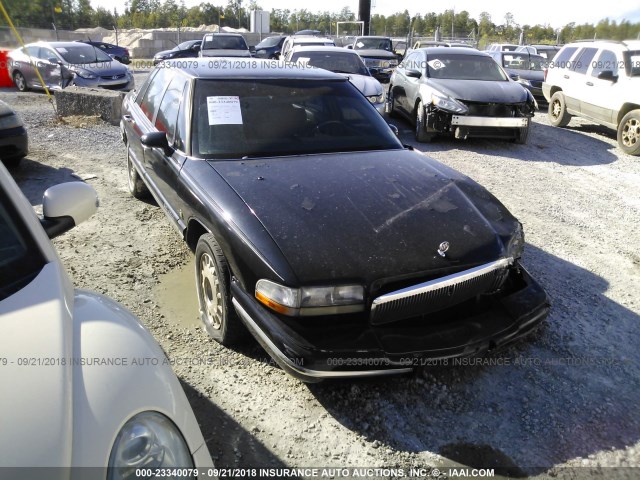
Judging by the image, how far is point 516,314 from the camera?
2.75 m

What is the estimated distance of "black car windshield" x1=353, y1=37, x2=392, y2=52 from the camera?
20000 millimetres

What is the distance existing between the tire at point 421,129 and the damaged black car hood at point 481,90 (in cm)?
46

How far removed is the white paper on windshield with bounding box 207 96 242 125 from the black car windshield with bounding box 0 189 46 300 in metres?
2.01

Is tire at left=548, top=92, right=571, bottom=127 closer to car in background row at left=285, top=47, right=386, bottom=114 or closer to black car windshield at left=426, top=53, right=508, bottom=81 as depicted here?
black car windshield at left=426, top=53, right=508, bottom=81

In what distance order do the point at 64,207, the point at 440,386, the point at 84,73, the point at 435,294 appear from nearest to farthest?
the point at 64,207 → the point at 435,294 → the point at 440,386 → the point at 84,73

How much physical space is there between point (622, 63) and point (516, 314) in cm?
829

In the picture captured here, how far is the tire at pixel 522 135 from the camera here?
8.36 m

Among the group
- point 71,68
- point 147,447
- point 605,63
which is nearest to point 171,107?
point 147,447

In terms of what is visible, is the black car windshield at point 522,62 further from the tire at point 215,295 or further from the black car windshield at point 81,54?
the tire at point 215,295

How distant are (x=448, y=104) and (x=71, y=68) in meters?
10.0

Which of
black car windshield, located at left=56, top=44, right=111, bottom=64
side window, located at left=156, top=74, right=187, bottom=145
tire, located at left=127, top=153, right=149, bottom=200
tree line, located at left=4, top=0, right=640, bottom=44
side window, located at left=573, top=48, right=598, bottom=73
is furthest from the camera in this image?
tree line, located at left=4, top=0, right=640, bottom=44

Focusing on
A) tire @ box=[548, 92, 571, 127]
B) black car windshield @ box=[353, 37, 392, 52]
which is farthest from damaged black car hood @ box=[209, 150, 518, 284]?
black car windshield @ box=[353, 37, 392, 52]

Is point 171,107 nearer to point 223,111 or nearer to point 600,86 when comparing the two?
point 223,111

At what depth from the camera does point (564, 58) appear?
420 inches
